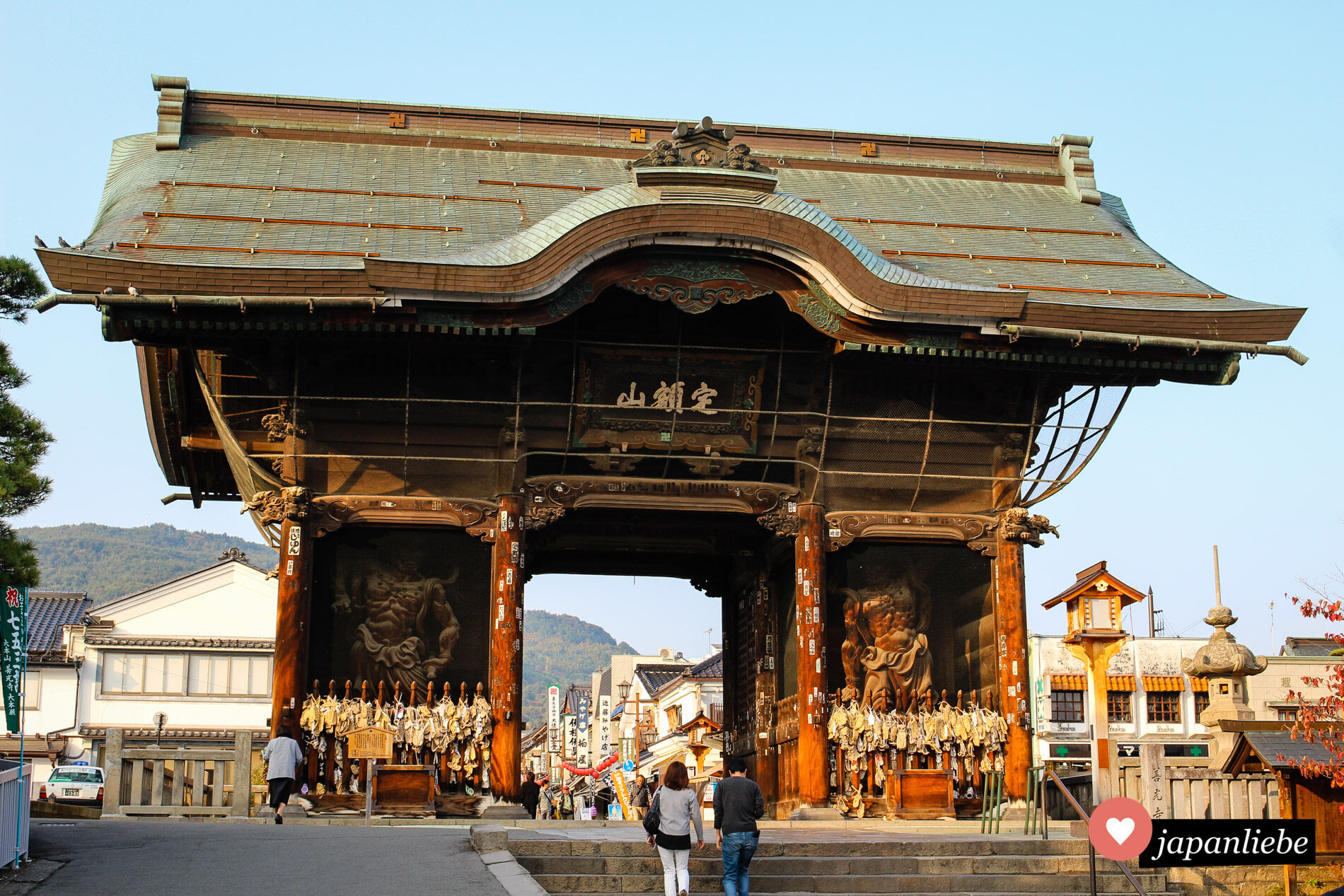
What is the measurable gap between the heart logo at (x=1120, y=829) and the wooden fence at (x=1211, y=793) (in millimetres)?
3665

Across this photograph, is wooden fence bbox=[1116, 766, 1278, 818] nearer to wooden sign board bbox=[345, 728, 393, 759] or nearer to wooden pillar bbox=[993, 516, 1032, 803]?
wooden pillar bbox=[993, 516, 1032, 803]

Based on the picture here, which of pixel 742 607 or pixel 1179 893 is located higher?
pixel 742 607

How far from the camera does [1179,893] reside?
13539 mm

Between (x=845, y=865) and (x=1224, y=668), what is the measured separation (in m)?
8.61

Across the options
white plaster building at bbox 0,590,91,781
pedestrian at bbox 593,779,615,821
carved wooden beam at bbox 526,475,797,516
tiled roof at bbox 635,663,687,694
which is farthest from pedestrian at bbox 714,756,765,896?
tiled roof at bbox 635,663,687,694

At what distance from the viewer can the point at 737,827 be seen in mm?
11898

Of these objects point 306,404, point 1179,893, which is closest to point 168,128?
point 306,404

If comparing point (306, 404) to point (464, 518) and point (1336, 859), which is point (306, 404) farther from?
point (1336, 859)

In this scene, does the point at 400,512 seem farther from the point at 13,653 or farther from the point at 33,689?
the point at 33,689

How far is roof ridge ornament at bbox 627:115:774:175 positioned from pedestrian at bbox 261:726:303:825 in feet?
28.7

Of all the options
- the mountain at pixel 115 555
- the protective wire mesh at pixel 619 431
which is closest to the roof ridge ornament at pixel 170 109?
the protective wire mesh at pixel 619 431

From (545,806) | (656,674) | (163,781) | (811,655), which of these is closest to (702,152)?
(811,655)

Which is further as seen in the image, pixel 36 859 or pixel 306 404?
pixel 306 404

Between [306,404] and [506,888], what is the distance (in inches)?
405
